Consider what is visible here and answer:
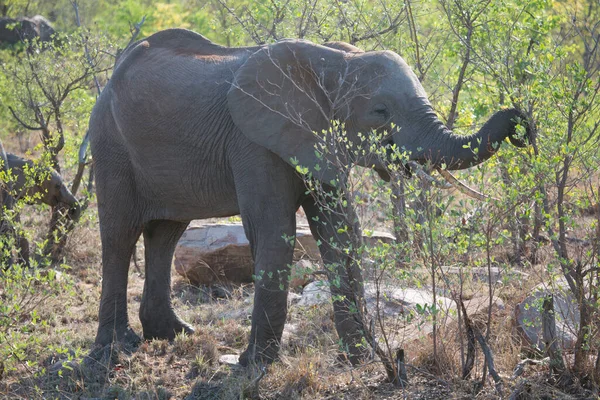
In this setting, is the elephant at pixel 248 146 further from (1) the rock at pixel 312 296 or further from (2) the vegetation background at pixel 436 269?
(1) the rock at pixel 312 296

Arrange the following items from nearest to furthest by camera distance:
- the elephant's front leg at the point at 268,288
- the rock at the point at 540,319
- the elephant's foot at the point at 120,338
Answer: the rock at the point at 540,319
the elephant's front leg at the point at 268,288
the elephant's foot at the point at 120,338

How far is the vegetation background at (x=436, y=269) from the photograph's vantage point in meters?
5.20

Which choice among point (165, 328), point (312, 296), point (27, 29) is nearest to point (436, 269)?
point (312, 296)

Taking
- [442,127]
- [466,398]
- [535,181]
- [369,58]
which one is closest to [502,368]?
[466,398]

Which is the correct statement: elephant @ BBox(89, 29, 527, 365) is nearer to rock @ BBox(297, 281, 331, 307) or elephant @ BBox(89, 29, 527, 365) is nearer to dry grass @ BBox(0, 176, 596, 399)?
dry grass @ BBox(0, 176, 596, 399)

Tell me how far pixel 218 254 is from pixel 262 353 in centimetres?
254

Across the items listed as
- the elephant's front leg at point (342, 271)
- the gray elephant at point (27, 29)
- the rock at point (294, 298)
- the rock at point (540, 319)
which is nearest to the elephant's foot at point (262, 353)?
the elephant's front leg at point (342, 271)

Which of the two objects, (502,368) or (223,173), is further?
(223,173)

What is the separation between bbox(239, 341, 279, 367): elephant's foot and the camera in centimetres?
637

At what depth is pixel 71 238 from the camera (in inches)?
404

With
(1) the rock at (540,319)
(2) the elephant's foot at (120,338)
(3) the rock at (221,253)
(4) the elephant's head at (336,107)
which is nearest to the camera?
(1) the rock at (540,319)

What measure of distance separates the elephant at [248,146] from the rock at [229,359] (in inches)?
7.7

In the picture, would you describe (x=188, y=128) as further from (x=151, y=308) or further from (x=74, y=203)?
(x=74, y=203)

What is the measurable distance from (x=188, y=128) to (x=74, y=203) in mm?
3686
